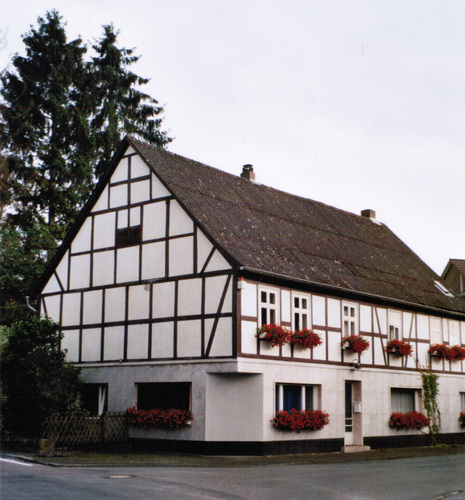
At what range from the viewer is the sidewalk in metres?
18.3

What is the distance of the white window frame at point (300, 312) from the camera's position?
23750mm

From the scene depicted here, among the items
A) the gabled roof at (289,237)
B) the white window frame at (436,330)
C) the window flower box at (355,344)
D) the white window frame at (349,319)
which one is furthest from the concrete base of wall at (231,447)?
the white window frame at (436,330)

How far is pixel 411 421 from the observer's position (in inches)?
1093

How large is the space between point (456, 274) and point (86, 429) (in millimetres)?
32612

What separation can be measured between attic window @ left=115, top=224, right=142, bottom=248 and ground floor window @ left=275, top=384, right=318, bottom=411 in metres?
6.63

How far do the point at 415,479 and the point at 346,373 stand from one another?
923 centimetres

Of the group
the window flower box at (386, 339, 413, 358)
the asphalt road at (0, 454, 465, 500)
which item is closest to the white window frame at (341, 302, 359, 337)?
the window flower box at (386, 339, 413, 358)

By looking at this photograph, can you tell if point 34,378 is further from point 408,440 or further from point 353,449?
point 408,440

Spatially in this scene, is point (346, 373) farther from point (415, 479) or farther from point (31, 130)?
point (31, 130)

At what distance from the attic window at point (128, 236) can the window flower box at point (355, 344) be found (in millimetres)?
7505

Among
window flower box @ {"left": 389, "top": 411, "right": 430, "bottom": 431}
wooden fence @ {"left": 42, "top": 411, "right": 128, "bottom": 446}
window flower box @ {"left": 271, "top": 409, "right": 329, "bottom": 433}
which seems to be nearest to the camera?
wooden fence @ {"left": 42, "top": 411, "right": 128, "bottom": 446}

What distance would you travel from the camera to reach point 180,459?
2020cm

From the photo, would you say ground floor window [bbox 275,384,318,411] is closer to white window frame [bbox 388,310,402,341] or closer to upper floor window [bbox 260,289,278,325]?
A: upper floor window [bbox 260,289,278,325]

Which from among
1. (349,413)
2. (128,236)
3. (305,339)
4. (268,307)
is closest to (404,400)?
(349,413)
